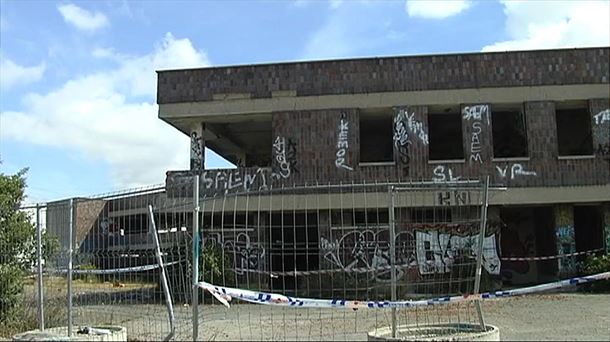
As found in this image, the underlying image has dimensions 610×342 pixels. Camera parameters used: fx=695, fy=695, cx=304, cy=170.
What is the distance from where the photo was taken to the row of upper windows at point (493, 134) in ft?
79.6

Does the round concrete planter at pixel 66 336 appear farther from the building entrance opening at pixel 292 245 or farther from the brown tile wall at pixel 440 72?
the brown tile wall at pixel 440 72

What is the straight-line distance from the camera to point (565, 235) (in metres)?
22.9

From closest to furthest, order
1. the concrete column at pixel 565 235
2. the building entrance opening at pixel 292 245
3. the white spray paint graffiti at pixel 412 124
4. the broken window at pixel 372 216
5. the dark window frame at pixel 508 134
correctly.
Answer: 1. the building entrance opening at pixel 292 245
2. the broken window at pixel 372 216
3. the white spray paint graffiti at pixel 412 124
4. the concrete column at pixel 565 235
5. the dark window frame at pixel 508 134

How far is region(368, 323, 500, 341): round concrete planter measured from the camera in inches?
370

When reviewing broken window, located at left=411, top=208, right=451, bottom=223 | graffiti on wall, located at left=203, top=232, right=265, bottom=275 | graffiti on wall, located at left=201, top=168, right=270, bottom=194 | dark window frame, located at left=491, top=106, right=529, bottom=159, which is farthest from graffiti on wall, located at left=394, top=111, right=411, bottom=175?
graffiti on wall, located at left=203, top=232, right=265, bottom=275

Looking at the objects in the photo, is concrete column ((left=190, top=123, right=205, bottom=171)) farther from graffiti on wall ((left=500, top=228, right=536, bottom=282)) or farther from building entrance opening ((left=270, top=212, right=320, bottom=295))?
graffiti on wall ((left=500, top=228, right=536, bottom=282))

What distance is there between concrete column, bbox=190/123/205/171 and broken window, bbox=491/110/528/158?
1010 cm

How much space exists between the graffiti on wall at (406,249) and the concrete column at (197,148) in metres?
5.06

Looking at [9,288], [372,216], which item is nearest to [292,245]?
[372,216]

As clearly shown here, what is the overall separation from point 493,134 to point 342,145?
6829 mm

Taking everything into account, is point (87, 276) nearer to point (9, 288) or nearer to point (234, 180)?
point (9, 288)

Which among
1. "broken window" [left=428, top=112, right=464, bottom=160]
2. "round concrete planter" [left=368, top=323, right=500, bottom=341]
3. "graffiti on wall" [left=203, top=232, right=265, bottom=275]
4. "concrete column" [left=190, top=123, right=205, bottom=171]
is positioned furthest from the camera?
"broken window" [left=428, top=112, right=464, bottom=160]

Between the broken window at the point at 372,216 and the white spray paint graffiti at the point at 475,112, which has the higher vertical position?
the white spray paint graffiti at the point at 475,112

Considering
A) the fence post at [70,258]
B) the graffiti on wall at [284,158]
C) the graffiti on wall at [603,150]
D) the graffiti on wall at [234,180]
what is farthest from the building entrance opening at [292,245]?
the fence post at [70,258]
